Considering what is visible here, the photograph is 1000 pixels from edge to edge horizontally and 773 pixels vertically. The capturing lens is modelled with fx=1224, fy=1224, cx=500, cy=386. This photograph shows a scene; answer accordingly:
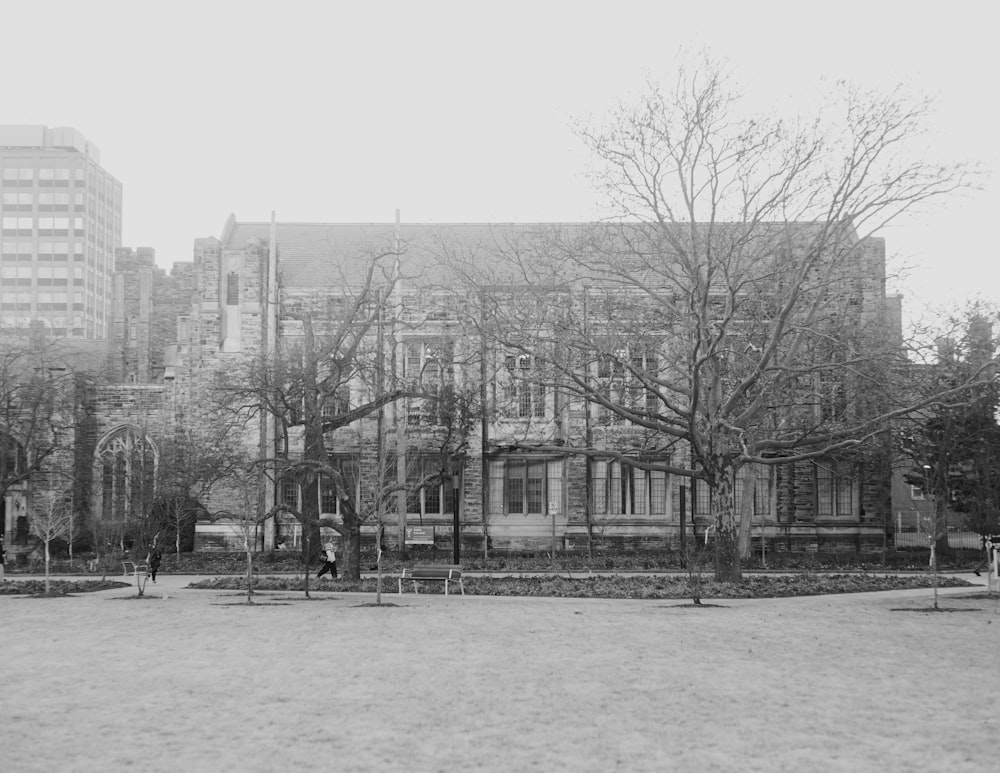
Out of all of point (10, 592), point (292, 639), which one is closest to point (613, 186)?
point (292, 639)

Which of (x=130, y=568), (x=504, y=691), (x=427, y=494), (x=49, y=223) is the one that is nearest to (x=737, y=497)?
(x=427, y=494)

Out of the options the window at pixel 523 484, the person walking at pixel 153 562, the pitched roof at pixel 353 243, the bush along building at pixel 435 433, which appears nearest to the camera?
the person walking at pixel 153 562

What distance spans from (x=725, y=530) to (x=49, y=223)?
12811 cm

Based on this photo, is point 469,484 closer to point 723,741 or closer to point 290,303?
point 290,303

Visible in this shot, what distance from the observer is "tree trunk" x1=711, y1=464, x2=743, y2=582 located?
2920cm

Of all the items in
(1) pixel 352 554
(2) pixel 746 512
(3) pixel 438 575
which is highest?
(2) pixel 746 512

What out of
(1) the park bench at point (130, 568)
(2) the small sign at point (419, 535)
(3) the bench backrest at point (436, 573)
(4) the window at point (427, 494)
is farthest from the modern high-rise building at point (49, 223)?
(3) the bench backrest at point (436, 573)

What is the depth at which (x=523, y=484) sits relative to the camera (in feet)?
155

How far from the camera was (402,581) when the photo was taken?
30266 millimetres

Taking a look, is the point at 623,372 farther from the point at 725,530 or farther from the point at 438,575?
the point at 438,575

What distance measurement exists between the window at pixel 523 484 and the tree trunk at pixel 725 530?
17398 millimetres

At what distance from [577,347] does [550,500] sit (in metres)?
18.6

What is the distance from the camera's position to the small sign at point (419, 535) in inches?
1673

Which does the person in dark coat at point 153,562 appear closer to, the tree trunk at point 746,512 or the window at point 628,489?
the window at point 628,489
